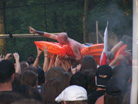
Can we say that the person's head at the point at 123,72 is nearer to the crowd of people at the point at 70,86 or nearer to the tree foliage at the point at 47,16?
the crowd of people at the point at 70,86

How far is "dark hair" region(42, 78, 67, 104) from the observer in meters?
3.33

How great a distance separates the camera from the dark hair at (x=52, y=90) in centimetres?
333

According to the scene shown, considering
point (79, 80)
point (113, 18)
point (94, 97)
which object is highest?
point (113, 18)

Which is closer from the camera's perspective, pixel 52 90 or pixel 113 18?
pixel 52 90

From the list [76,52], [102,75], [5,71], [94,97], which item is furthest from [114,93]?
[76,52]

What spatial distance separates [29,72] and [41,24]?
1709 cm

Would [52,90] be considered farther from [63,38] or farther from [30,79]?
[63,38]

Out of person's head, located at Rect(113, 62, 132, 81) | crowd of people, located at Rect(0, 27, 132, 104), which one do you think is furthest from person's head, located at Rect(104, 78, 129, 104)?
person's head, located at Rect(113, 62, 132, 81)

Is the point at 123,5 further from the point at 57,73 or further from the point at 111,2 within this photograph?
the point at 57,73

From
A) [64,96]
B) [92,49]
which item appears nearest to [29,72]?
[64,96]

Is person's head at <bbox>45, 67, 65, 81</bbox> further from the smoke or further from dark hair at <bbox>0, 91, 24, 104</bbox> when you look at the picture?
the smoke

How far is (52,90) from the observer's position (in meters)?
3.41

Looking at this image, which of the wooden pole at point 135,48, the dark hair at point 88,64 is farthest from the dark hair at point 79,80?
the wooden pole at point 135,48

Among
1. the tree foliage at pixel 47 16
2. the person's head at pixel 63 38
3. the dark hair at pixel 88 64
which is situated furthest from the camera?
the tree foliage at pixel 47 16
